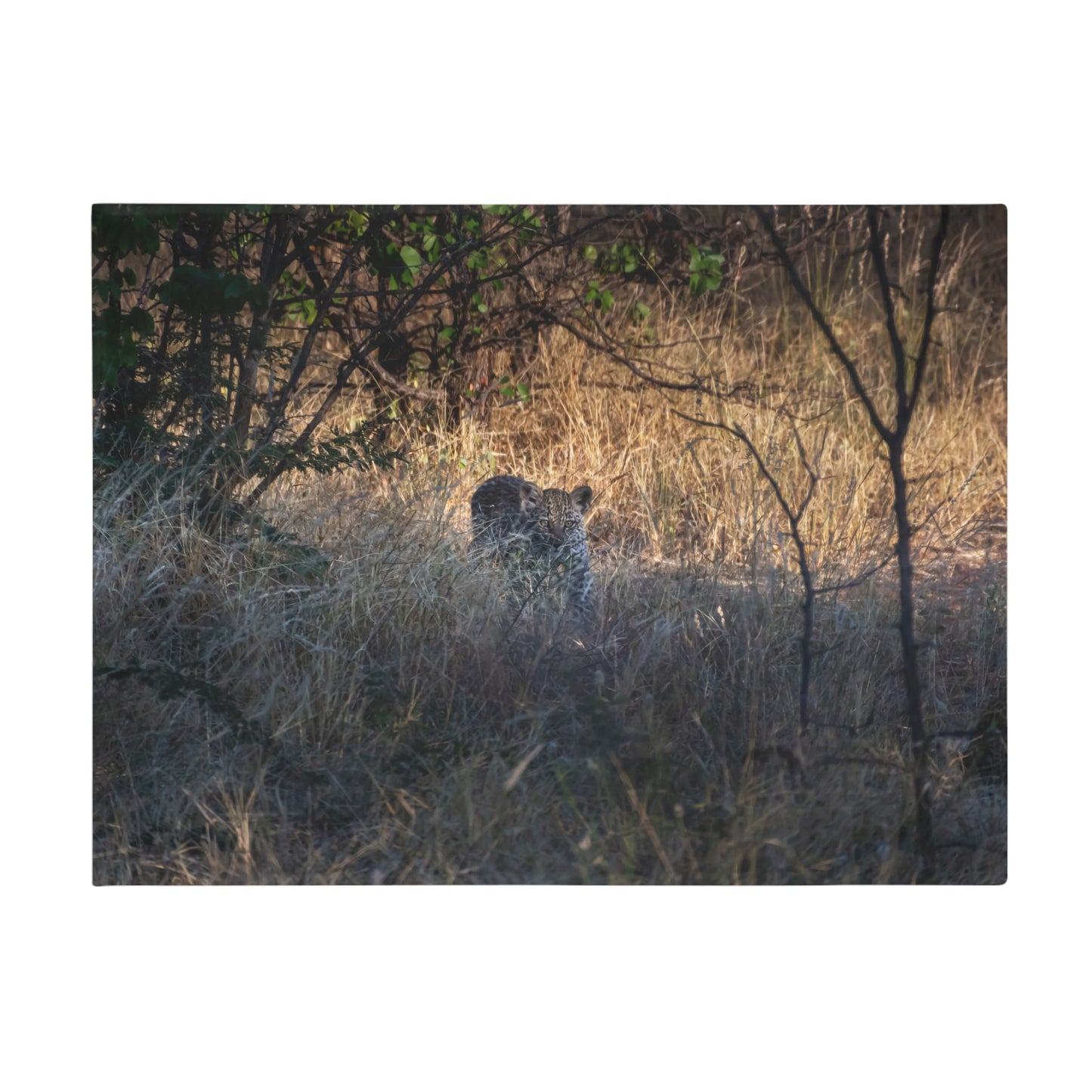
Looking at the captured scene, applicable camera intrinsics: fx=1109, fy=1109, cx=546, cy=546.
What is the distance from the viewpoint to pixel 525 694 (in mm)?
3469

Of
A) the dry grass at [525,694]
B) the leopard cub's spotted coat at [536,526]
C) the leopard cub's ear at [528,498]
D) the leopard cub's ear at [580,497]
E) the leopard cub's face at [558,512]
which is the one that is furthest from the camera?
the leopard cub's ear at [580,497]

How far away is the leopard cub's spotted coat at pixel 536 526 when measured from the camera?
4332mm

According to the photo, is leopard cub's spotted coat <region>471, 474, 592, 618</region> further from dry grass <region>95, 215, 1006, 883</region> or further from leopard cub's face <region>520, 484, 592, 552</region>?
dry grass <region>95, 215, 1006, 883</region>

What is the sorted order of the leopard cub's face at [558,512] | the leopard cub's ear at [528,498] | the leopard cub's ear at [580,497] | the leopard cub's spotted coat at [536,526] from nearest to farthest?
1. the leopard cub's spotted coat at [536,526]
2. the leopard cub's face at [558,512]
3. the leopard cub's ear at [528,498]
4. the leopard cub's ear at [580,497]

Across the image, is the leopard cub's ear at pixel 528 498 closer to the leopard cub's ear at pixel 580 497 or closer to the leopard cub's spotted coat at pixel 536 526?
the leopard cub's spotted coat at pixel 536 526

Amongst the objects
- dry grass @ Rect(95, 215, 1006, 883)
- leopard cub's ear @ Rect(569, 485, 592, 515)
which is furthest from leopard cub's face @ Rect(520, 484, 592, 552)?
dry grass @ Rect(95, 215, 1006, 883)

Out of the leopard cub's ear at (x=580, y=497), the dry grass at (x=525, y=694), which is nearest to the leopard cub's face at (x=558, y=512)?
the leopard cub's ear at (x=580, y=497)

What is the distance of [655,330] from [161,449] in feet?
9.55

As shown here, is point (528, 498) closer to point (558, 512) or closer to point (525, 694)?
point (558, 512)

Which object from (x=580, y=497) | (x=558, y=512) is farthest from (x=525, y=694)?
(x=580, y=497)

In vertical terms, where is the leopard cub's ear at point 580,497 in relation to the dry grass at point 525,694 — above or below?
above

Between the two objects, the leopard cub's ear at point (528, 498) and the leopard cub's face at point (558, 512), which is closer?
the leopard cub's face at point (558, 512)

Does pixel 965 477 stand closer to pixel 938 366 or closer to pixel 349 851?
pixel 938 366

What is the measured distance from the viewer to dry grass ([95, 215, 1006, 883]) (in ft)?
9.58
